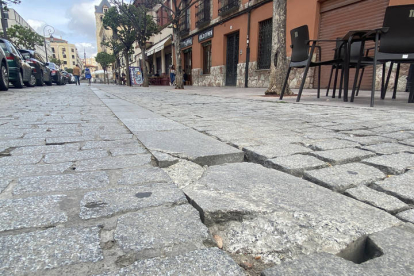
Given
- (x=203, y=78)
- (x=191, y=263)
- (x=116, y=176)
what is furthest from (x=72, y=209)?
(x=203, y=78)

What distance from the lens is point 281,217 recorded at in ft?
3.28

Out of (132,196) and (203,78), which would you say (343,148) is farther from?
(203,78)

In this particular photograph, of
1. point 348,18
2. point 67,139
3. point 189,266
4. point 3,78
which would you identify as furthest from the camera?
point 348,18

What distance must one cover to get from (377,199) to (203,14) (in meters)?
19.7

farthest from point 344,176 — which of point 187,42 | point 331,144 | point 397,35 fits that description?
point 187,42

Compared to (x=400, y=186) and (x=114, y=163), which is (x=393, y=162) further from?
(x=114, y=163)

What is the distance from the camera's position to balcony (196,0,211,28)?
1800 centimetres

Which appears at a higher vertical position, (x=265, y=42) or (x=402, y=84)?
(x=265, y=42)

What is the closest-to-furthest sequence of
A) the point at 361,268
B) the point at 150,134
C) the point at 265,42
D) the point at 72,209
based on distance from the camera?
the point at 361,268 < the point at 72,209 < the point at 150,134 < the point at 265,42

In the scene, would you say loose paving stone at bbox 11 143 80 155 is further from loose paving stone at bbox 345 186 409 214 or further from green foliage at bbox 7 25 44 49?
green foliage at bbox 7 25 44 49

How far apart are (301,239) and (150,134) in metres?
1.79

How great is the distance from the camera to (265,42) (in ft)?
41.1

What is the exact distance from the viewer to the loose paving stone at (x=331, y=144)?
1.99 metres

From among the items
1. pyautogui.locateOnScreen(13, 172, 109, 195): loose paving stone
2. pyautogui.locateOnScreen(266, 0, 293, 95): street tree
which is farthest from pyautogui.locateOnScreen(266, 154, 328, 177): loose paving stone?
pyautogui.locateOnScreen(266, 0, 293, 95): street tree
